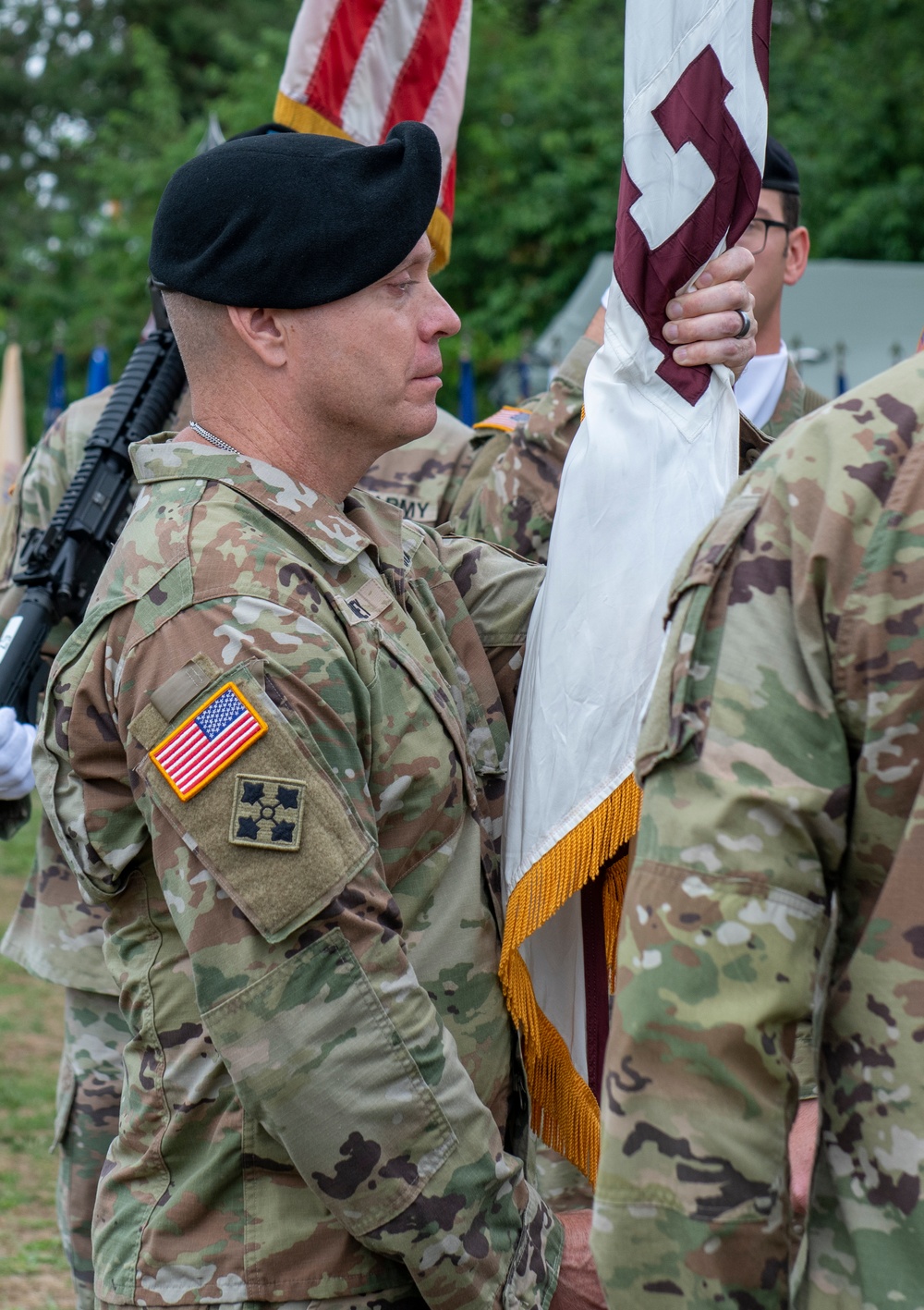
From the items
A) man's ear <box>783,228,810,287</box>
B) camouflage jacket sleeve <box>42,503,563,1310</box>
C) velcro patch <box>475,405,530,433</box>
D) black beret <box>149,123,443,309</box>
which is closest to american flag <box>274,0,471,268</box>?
velcro patch <box>475,405,530,433</box>

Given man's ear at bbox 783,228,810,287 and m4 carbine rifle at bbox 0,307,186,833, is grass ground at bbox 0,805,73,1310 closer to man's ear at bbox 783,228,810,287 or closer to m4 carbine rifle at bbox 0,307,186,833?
m4 carbine rifle at bbox 0,307,186,833

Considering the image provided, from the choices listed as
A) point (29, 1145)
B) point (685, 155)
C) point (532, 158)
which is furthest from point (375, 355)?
point (532, 158)

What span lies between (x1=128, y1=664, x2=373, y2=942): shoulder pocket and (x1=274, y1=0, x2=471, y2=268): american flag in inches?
76.6

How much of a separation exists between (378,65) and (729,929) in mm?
2619

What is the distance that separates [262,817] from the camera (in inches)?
57.4

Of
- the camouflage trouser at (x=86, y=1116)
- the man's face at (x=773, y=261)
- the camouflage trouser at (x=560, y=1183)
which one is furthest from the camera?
the man's face at (x=773, y=261)

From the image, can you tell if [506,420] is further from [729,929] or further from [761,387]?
[729,929]

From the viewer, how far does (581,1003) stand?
6.32ft

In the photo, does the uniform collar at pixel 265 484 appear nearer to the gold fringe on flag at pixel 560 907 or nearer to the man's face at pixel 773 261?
the gold fringe on flag at pixel 560 907

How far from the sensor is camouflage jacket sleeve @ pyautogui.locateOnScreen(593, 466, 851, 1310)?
112 cm

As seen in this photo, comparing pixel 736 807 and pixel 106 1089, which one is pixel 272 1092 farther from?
pixel 106 1089

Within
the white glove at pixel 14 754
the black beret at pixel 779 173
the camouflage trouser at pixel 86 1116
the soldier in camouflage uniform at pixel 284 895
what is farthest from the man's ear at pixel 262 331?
the black beret at pixel 779 173

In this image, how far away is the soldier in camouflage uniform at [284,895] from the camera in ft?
4.81

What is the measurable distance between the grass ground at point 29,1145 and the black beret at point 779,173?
10.5 ft
